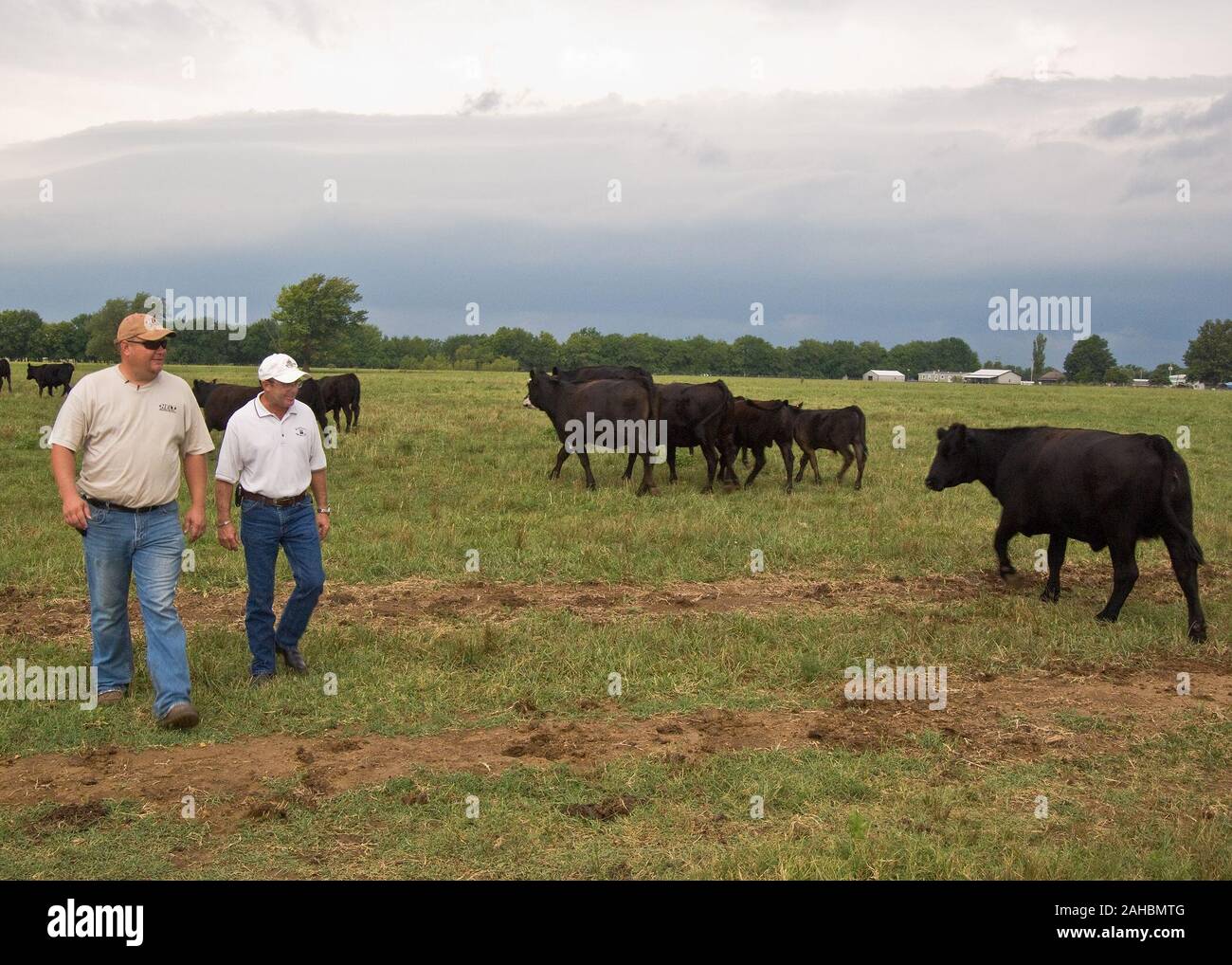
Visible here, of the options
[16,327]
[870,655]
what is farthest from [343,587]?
[16,327]

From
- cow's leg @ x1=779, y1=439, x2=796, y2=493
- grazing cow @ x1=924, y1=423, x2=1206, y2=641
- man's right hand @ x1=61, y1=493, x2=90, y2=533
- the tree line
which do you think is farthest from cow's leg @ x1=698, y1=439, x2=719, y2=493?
the tree line

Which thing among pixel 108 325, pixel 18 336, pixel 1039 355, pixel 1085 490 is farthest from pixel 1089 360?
pixel 1085 490

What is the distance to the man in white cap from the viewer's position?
7.04m

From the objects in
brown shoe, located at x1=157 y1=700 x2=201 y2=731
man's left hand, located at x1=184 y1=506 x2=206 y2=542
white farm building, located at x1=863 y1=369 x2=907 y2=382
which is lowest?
brown shoe, located at x1=157 y1=700 x2=201 y2=731

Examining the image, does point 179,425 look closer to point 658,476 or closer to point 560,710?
point 560,710

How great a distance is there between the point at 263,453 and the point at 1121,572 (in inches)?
267

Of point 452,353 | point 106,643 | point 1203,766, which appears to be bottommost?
point 1203,766

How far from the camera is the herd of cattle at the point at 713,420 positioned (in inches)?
659

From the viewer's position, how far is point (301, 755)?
583cm

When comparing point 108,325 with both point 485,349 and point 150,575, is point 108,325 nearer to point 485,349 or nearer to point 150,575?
point 485,349

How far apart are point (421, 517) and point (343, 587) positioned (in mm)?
3580

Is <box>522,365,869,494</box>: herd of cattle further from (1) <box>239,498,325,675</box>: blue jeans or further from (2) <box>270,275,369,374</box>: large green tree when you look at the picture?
(2) <box>270,275,369,374</box>: large green tree

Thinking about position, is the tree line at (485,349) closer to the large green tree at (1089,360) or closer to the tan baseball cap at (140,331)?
the large green tree at (1089,360)

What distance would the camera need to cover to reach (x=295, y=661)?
7.32 m
